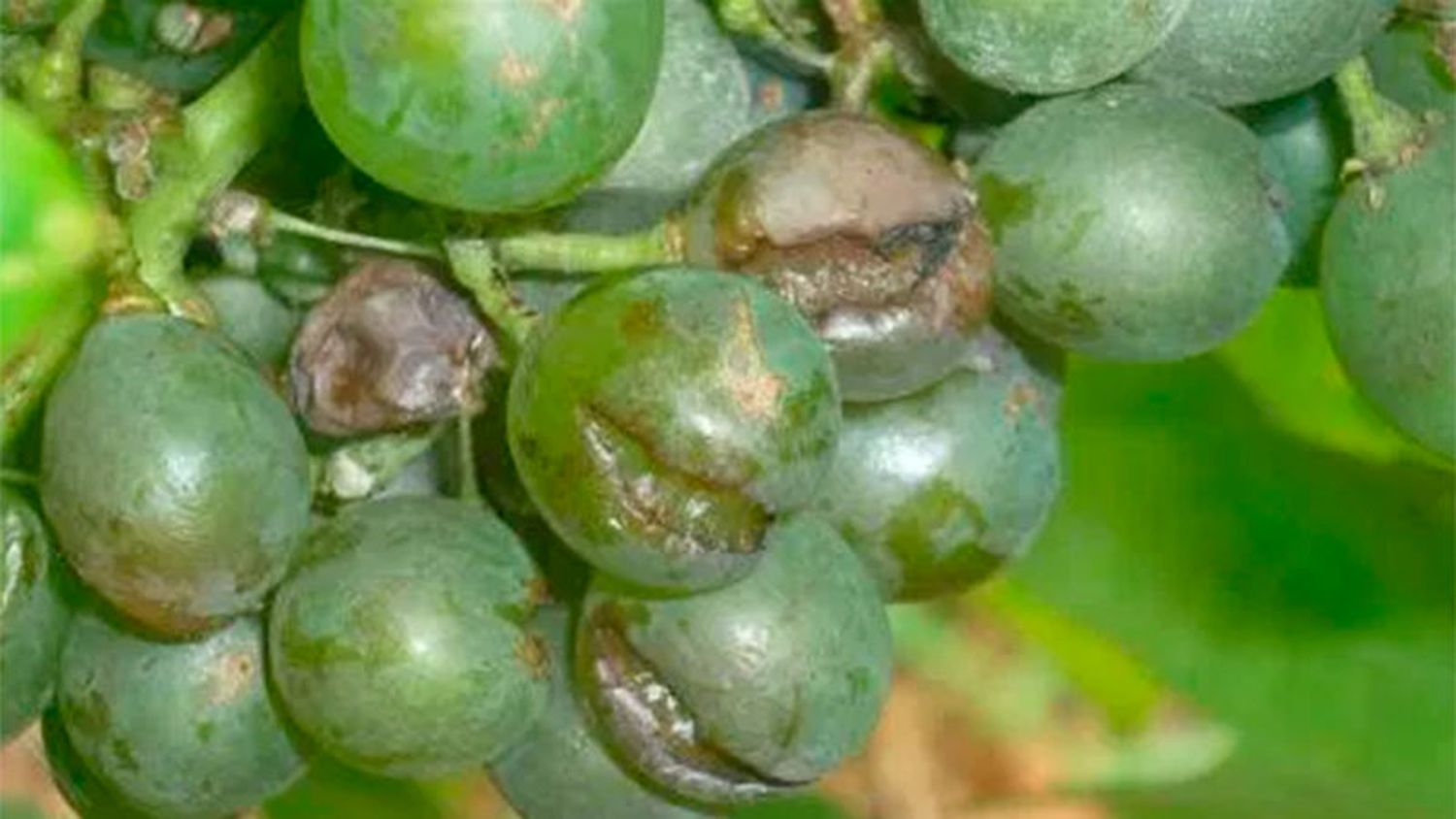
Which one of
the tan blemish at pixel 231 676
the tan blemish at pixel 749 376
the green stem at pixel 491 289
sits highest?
the tan blemish at pixel 749 376

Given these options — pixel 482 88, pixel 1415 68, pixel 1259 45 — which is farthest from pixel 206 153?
pixel 1415 68

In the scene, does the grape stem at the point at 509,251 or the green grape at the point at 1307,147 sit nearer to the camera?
the grape stem at the point at 509,251

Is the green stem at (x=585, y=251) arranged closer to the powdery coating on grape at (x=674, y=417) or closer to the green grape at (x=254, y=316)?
the powdery coating on grape at (x=674, y=417)

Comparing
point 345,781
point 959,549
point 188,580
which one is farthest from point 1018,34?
point 345,781

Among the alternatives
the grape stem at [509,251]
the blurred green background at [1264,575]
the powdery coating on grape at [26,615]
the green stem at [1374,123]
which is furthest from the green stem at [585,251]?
the blurred green background at [1264,575]

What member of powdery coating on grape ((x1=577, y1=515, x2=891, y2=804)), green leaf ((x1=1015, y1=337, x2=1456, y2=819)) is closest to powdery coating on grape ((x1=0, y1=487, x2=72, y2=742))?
powdery coating on grape ((x1=577, y1=515, x2=891, y2=804))

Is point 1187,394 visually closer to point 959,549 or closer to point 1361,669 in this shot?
point 1361,669

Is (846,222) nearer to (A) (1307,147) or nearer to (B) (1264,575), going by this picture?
(A) (1307,147)
